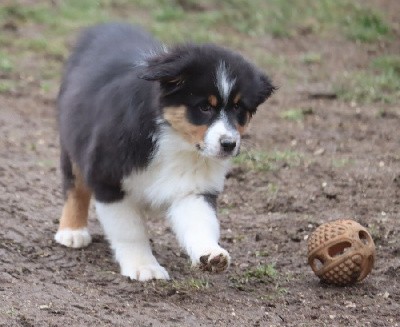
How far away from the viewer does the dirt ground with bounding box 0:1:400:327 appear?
537cm

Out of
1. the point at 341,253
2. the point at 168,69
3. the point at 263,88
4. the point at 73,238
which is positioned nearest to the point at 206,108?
the point at 168,69

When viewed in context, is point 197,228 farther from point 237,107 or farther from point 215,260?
point 237,107

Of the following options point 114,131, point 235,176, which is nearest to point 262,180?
point 235,176

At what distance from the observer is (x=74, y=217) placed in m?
6.60

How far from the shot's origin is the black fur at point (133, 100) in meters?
5.44

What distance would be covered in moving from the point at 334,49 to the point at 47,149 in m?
5.58

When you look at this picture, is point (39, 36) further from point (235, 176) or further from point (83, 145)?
point (83, 145)

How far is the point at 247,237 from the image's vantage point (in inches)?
274

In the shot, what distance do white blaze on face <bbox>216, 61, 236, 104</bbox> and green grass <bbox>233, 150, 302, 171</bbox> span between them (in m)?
2.95

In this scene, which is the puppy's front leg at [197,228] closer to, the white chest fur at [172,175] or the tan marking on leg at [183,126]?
the white chest fur at [172,175]

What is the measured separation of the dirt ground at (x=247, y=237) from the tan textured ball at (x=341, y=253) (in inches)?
4.3

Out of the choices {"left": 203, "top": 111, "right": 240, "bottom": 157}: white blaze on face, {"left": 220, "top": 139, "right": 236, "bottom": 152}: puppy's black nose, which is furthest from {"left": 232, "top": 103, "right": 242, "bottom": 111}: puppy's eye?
{"left": 220, "top": 139, "right": 236, "bottom": 152}: puppy's black nose

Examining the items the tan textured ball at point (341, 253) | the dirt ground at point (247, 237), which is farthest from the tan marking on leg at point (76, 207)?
the tan textured ball at point (341, 253)

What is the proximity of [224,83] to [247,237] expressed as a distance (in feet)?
6.00
